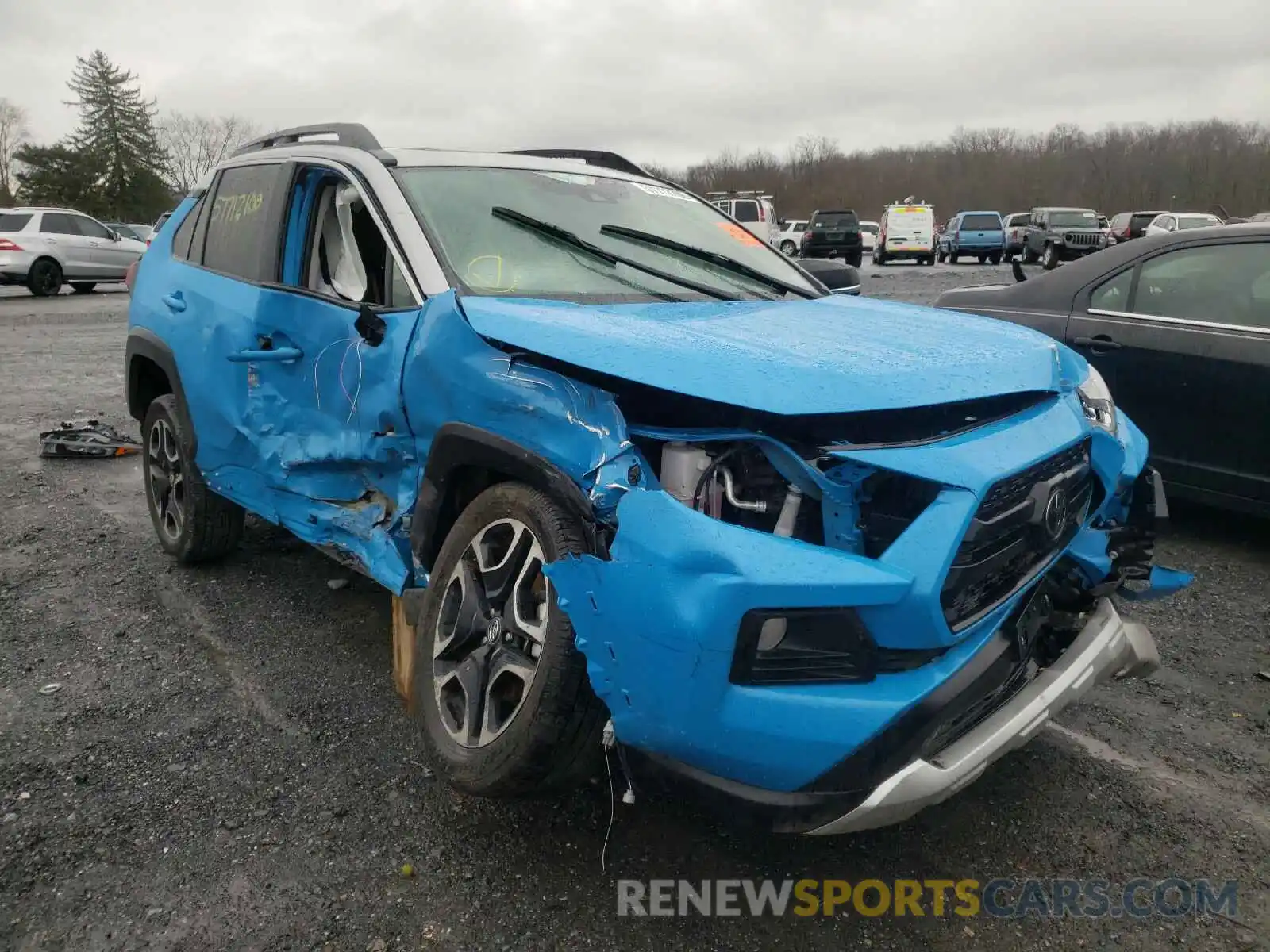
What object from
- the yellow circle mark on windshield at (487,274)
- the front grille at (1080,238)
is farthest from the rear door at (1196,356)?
the front grille at (1080,238)

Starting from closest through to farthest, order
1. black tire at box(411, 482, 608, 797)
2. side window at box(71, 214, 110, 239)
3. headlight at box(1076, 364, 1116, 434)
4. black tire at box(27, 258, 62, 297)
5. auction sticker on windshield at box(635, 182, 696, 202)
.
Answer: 1. black tire at box(411, 482, 608, 797)
2. headlight at box(1076, 364, 1116, 434)
3. auction sticker on windshield at box(635, 182, 696, 202)
4. black tire at box(27, 258, 62, 297)
5. side window at box(71, 214, 110, 239)

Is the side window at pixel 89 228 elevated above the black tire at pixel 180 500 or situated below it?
above

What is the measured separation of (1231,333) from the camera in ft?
14.8

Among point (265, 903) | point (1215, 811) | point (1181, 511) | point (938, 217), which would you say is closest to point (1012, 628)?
point (1215, 811)

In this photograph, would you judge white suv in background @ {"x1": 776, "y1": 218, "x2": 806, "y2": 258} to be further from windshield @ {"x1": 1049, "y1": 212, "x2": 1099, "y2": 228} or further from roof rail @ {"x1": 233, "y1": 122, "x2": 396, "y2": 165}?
roof rail @ {"x1": 233, "y1": 122, "x2": 396, "y2": 165}

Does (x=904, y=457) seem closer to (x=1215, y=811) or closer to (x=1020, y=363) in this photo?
(x=1020, y=363)

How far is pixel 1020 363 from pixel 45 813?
9.74 feet

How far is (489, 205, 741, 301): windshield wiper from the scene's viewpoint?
3.26m

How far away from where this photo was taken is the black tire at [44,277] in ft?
67.8

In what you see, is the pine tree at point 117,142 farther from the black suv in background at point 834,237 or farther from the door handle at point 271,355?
the door handle at point 271,355

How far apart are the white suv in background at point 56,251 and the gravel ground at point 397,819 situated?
64.0ft

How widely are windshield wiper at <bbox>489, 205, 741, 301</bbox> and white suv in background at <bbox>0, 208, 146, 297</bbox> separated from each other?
20.0m

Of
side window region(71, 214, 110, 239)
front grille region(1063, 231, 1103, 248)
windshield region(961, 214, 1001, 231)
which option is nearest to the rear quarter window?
side window region(71, 214, 110, 239)

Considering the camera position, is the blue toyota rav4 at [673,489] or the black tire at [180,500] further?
the black tire at [180,500]
